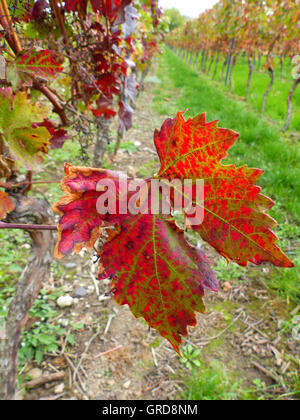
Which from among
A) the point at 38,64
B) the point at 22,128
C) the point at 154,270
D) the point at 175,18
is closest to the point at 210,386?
the point at 154,270

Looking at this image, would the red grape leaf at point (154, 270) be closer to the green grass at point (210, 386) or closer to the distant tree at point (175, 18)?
the green grass at point (210, 386)

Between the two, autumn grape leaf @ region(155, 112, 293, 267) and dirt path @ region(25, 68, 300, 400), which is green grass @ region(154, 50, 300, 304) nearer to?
dirt path @ region(25, 68, 300, 400)

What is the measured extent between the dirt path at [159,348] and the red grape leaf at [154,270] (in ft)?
4.47

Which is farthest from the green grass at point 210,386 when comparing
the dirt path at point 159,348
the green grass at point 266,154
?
the green grass at point 266,154

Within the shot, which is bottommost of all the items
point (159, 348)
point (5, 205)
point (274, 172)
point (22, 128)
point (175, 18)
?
point (159, 348)

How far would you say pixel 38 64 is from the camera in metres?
0.62

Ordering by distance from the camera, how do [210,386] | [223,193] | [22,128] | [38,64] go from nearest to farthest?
[223,193] < [38,64] < [22,128] < [210,386]

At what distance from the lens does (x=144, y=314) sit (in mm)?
427

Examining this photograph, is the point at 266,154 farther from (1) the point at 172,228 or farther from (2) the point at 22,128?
(1) the point at 172,228

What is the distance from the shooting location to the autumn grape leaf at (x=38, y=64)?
2.02ft

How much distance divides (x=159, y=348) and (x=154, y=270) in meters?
1.55
